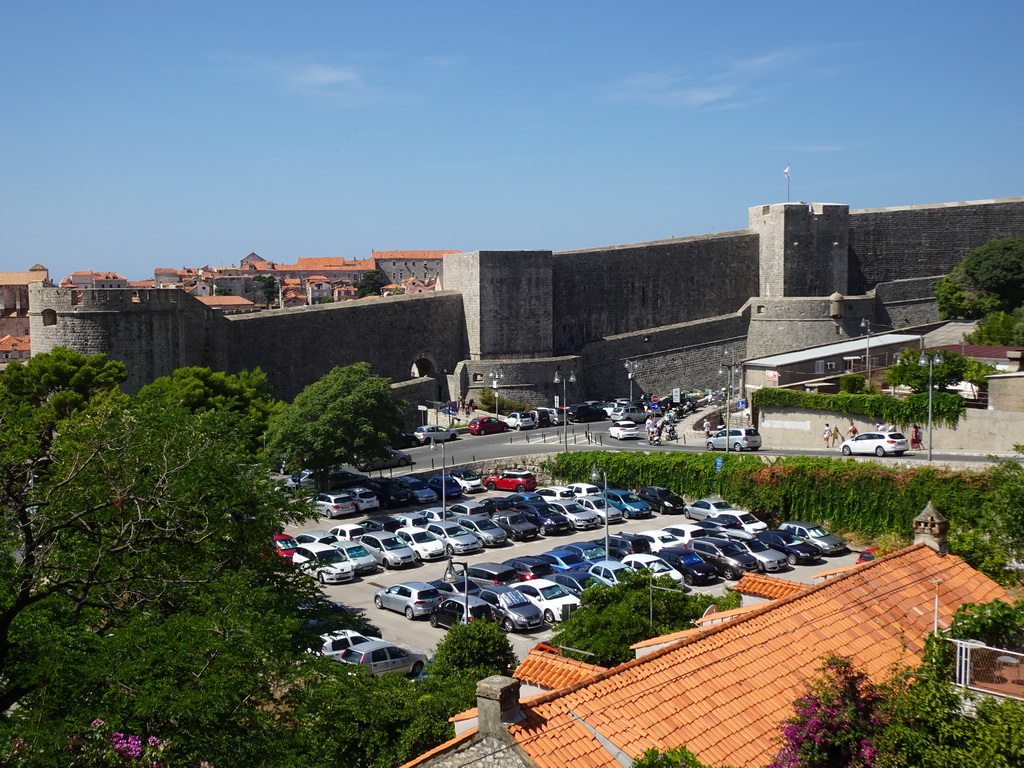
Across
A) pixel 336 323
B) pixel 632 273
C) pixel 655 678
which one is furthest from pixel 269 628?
pixel 632 273

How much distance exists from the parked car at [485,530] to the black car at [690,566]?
4.81 metres

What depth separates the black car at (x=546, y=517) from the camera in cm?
2731

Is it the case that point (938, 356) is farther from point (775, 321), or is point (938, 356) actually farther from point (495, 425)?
point (775, 321)

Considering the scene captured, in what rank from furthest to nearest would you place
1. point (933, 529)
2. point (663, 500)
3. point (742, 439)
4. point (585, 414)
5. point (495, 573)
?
point (585, 414) < point (742, 439) < point (663, 500) < point (495, 573) < point (933, 529)

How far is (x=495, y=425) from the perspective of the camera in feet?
129

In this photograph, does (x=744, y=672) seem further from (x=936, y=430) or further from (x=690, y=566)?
(x=936, y=430)

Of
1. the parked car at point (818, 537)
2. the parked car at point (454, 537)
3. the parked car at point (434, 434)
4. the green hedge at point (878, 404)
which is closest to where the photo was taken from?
the parked car at point (818, 537)

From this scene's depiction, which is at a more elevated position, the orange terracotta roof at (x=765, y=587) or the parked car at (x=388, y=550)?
the orange terracotta roof at (x=765, y=587)

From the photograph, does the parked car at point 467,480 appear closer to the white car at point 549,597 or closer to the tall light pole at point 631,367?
the white car at point 549,597

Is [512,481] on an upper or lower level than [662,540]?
upper

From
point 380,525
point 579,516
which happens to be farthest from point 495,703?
point 579,516

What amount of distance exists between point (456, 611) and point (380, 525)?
293 inches

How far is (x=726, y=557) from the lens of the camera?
23219mm

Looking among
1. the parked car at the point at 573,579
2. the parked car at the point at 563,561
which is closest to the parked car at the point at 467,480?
the parked car at the point at 563,561
